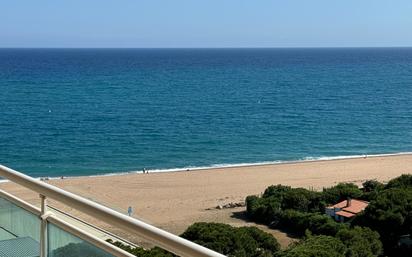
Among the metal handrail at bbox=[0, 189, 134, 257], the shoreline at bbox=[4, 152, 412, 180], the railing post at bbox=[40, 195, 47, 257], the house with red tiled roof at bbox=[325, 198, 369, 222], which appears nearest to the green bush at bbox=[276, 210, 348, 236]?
the house with red tiled roof at bbox=[325, 198, 369, 222]

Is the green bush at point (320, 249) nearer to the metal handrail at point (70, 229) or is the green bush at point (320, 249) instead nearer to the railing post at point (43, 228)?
the metal handrail at point (70, 229)

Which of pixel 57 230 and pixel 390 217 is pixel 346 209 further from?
→ pixel 57 230

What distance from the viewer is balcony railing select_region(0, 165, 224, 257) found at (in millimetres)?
2121

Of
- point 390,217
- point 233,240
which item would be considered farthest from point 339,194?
point 233,240

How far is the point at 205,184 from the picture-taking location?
31.7m

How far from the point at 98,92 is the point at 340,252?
71172 mm

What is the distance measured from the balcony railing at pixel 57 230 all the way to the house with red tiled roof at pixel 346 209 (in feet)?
60.3

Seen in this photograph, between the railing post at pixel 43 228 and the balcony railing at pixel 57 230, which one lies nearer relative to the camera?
the balcony railing at pixel 57 230

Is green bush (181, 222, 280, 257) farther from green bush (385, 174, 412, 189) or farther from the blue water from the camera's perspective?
the blue water

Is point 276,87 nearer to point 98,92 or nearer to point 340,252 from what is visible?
point 98,92

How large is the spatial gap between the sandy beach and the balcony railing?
63.1 feet

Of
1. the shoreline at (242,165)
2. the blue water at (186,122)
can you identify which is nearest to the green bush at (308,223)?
the shoreline at (242,165)

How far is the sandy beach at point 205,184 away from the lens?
2553 cm

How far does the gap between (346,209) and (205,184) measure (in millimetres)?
10899
